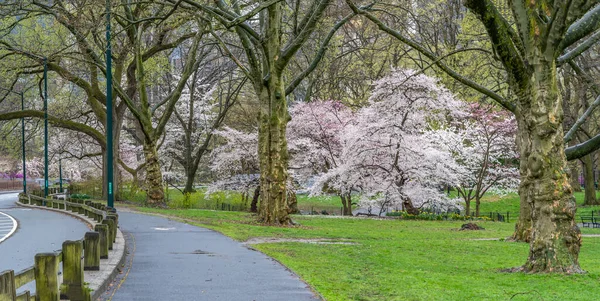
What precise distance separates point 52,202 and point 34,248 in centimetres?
1886

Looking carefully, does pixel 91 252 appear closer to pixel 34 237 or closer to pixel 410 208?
pixel 34 237

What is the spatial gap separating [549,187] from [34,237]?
579 inches

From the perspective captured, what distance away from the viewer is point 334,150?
4041 centimetres

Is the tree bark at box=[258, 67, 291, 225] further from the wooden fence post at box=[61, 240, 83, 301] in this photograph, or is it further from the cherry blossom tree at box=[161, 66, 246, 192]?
the cherry blossom tree at box=[161, 66, 246, 192]

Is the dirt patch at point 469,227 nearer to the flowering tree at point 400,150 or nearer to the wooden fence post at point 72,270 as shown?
the flowering tree at point 400,150

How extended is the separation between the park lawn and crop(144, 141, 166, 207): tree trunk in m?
12.2

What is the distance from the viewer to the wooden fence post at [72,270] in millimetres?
8680

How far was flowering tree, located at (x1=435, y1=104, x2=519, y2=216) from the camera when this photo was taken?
38531 millimetres

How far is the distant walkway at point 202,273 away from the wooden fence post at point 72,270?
3.93ft

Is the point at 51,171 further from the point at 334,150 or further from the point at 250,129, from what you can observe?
the point at 334,150

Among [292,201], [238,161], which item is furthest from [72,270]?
[238,161]

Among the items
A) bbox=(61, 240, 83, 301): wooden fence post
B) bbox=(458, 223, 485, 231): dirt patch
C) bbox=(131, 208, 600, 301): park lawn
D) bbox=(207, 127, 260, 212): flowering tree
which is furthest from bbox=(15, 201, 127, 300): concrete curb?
bbox=(207, 127, 260, 212): flowering tree

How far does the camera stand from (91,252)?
11383 millimetres

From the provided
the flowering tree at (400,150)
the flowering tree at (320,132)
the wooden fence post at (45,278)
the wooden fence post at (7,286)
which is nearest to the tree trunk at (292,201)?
the flowering tree at (320,132)
